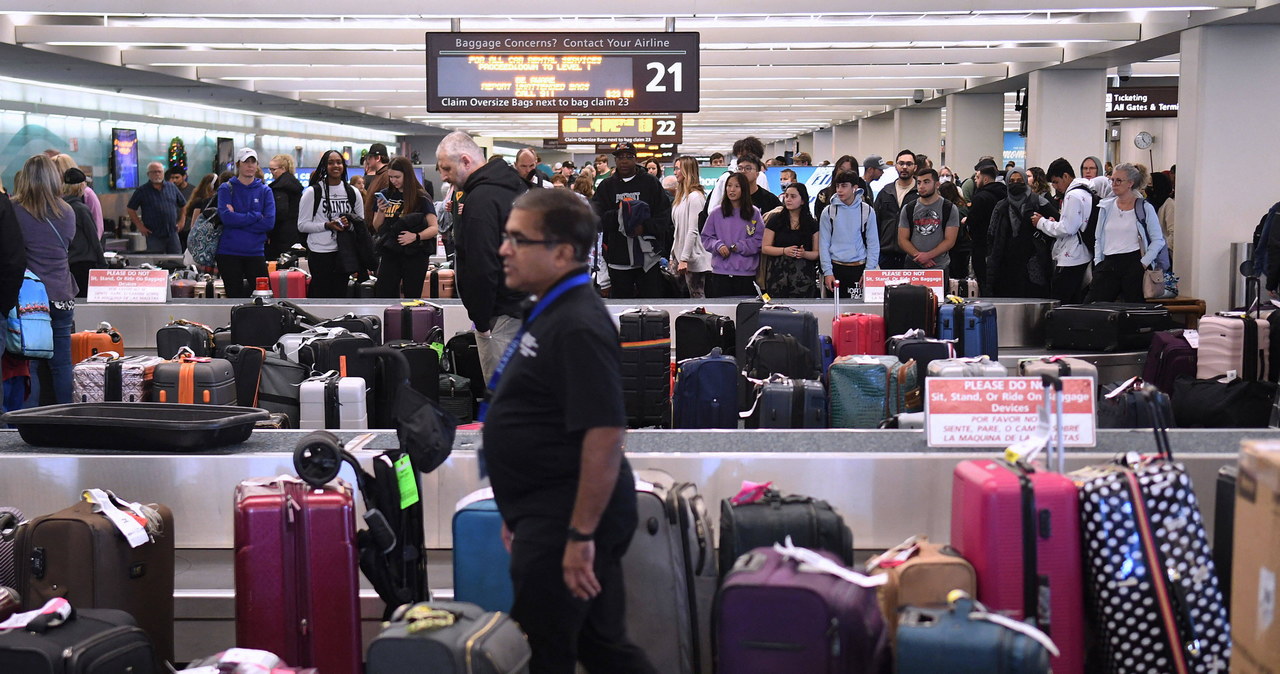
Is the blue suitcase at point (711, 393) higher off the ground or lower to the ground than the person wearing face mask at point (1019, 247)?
lower

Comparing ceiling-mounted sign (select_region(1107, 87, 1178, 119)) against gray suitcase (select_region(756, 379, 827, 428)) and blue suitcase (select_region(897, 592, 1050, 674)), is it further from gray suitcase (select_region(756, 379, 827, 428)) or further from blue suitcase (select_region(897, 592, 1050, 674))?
blue suitcase (select_region(897, 592, 1050, 674))

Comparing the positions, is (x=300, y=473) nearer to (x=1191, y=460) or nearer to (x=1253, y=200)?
(x=1191, y=460)

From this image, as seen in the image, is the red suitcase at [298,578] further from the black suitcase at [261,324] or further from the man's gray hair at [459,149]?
the black suitcase at [261,324]

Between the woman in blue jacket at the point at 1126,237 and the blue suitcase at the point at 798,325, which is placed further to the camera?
the woman in blue jacket at the point at 1126,237

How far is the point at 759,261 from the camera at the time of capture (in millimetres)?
9281

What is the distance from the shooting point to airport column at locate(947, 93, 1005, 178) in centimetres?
1931

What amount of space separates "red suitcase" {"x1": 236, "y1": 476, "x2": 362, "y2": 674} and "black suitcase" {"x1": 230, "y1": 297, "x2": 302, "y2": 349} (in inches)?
159

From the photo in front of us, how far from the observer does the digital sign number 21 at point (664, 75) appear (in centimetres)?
1042

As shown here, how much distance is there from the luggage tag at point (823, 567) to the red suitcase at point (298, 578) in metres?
1.25

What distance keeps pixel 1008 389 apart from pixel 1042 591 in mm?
976

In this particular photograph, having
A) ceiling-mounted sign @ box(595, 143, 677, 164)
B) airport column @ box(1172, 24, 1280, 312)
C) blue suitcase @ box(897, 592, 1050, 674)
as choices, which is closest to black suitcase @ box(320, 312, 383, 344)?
blue suitcase @ box(897, 592, 1050, 674)

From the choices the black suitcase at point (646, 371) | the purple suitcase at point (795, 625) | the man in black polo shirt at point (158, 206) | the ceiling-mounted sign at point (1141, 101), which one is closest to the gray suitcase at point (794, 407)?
the black suitcase at point (646, 371)

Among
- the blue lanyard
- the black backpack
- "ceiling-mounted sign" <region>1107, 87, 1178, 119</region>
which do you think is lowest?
the blue lanyard

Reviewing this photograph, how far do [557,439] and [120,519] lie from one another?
1575 millimetres
